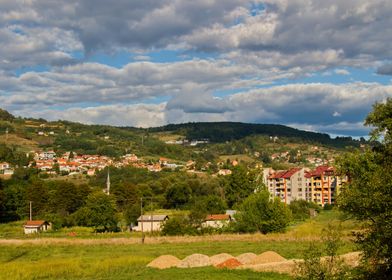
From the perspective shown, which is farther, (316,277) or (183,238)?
(183,238)

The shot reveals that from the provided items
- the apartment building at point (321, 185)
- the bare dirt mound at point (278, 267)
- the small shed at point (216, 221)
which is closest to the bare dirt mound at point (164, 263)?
the bare dirt mound at point (278, 267)

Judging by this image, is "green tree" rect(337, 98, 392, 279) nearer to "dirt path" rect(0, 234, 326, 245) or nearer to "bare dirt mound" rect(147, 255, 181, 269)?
"bare dirt mound" rect(147, 255, 181, 269)

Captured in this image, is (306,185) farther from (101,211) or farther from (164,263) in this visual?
(164,263)

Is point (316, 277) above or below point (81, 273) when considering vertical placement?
above

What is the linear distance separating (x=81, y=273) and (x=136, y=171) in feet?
485

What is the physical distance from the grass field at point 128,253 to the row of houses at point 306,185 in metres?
69.9

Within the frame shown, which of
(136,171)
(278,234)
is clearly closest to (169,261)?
(278,234)

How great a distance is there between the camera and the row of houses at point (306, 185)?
138m

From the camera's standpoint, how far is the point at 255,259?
40000 mm

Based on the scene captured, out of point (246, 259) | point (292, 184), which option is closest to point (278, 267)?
point (246, 259)

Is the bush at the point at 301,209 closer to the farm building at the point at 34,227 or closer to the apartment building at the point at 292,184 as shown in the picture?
the apartment building at the point at 292,184

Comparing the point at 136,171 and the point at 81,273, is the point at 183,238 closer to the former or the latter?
the point at 81,273

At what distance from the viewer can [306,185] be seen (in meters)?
144

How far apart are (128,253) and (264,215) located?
84.0 ft
